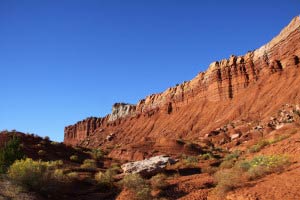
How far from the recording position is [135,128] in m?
95.7

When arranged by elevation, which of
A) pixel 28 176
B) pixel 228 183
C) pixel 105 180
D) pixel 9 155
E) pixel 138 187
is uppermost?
pixel 9 155

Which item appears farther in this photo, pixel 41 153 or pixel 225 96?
pixel 225 96

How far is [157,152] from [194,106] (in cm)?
4976

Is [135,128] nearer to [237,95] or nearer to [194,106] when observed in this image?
[194,106]

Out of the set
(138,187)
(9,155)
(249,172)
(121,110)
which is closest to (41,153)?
(9,155)

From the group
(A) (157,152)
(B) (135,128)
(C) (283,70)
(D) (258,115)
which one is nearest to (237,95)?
(C) (283,70)

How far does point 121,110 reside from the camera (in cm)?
11988

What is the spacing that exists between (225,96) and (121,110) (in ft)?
170

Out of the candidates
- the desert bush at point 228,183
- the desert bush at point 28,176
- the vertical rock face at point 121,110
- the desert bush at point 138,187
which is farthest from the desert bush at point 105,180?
the vertical rock face at point 121,110

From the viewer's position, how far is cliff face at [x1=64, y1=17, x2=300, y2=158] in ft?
203

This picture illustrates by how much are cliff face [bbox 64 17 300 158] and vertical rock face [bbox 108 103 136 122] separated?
728cm

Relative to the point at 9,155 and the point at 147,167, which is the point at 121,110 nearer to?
the point at 9,155

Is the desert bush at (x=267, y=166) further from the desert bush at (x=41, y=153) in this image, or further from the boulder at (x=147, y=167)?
the desert bush at (x=41, y=153)

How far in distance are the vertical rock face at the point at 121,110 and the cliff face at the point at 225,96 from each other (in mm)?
7282
